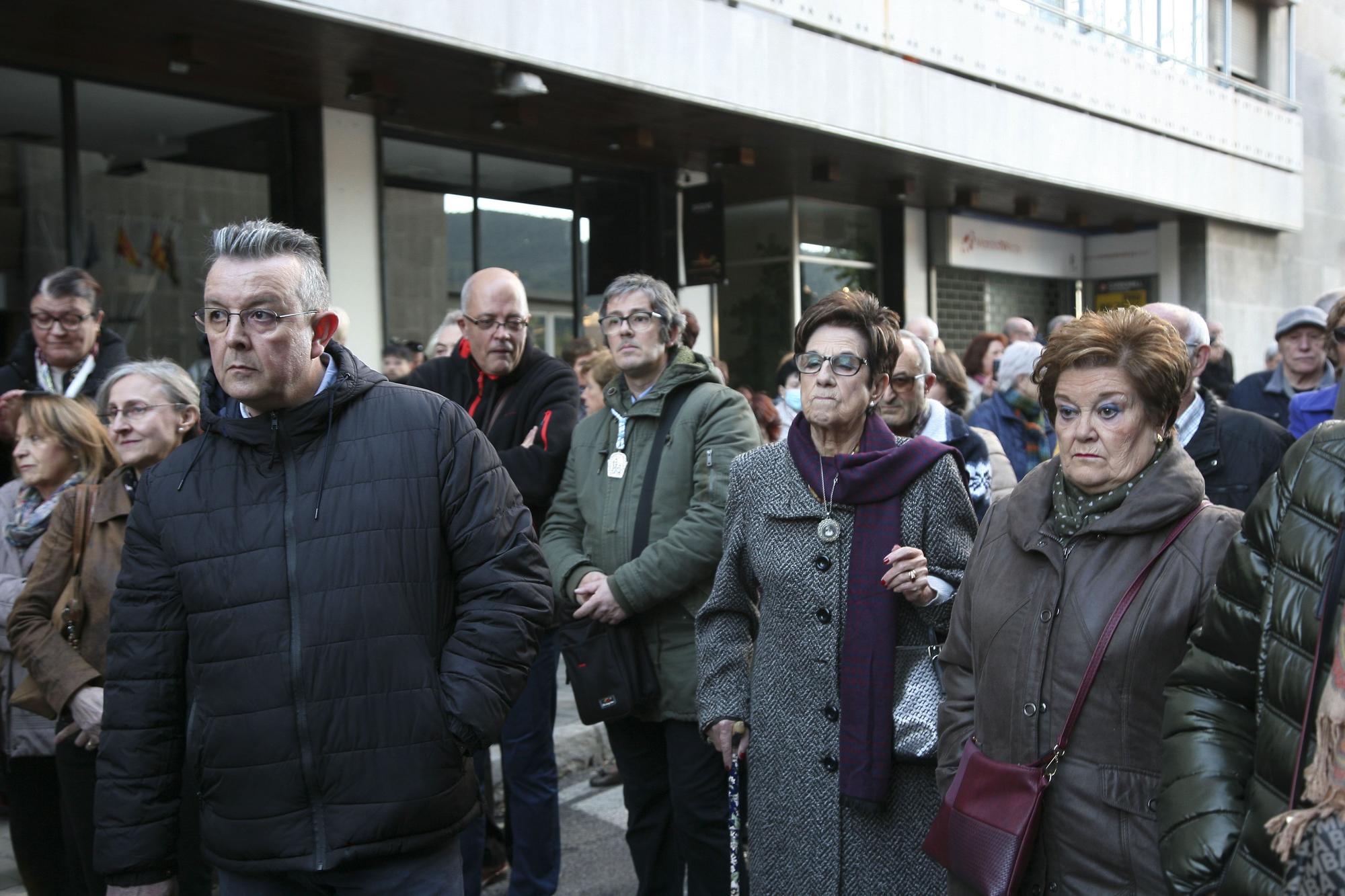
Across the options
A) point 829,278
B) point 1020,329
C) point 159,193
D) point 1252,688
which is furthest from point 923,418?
point 829,278

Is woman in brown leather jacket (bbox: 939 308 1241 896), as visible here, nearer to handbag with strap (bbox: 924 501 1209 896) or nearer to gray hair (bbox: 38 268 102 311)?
handbag with strap (bbox: 924 501 1209 896)

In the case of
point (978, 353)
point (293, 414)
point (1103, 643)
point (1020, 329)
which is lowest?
point (1103, 643)

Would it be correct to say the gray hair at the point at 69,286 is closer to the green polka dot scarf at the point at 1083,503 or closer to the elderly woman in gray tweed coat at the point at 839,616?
the elderly woman in gray tweed coat at the point at 839,616

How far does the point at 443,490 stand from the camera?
277 centimetres

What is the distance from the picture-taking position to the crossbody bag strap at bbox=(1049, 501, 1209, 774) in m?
2.53

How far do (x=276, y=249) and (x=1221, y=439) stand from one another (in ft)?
10.1

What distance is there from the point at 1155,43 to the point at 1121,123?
69.1 inches

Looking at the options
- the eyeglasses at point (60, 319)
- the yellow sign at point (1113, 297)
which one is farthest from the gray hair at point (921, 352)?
the yellow sign at point (1113, 297)

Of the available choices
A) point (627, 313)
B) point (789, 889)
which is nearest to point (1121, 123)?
point (627, 313)

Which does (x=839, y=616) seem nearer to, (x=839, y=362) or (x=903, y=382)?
(x=839, y=362)

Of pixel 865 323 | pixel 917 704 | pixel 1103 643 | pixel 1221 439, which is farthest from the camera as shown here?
pixel 1221 439

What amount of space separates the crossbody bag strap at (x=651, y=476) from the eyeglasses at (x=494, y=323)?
0.87 metres

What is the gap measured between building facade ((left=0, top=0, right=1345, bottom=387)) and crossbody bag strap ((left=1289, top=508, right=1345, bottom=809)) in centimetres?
738

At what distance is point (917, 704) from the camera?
3254mm
